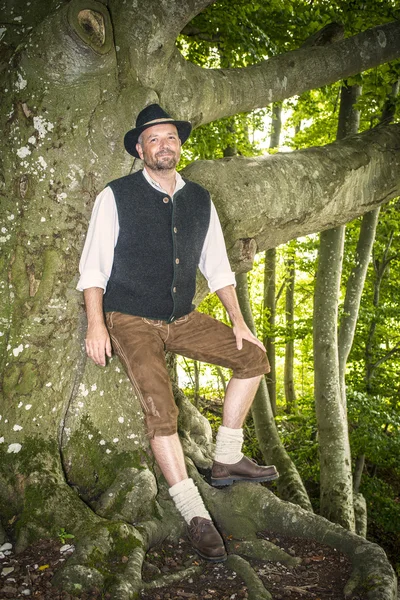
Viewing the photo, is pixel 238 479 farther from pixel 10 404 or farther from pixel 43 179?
pixel 43 179

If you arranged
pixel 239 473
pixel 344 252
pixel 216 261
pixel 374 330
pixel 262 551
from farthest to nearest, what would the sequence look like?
pixel 344 252 → pixel 374 330 → pixel 216 261 → pixel 239 473 → pixel 262 551

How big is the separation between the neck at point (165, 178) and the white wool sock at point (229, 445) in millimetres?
1740

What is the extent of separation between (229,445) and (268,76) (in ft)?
10.7

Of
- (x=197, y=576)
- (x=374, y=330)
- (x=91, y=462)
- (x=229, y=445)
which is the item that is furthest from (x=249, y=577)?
(x=374, y=330)

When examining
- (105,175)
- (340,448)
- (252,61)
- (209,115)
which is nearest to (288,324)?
(340,448)

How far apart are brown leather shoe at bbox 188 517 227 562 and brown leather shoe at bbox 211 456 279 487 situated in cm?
53

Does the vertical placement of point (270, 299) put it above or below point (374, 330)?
above

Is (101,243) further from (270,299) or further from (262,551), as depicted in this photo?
(270,299)

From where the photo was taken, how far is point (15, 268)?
3.41m

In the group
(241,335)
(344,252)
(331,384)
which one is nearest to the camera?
(241,335)

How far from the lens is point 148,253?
10.8 feet

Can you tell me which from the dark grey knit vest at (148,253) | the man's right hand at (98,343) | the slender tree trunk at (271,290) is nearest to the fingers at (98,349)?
the man's right hand at (98,343)

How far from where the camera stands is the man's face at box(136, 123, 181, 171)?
3330 mm

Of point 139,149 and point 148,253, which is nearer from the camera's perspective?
point 148,253
